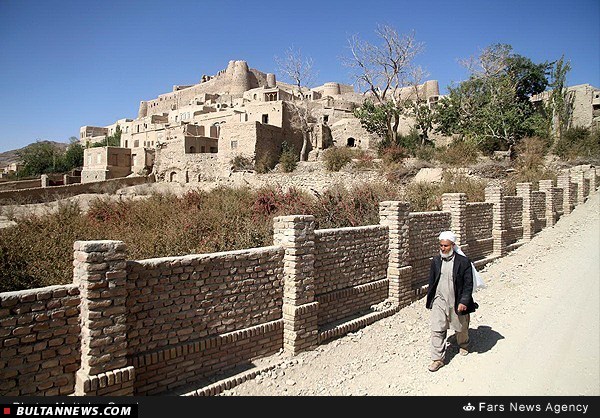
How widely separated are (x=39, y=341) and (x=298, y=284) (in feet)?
10.6

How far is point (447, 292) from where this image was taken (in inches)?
206

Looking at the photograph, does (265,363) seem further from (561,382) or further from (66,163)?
(66,163)

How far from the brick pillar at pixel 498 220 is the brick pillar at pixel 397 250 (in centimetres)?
543

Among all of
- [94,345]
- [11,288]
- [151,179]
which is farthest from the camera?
[151,179]

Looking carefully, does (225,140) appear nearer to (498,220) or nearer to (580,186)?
(498,220)

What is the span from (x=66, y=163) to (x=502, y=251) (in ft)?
162

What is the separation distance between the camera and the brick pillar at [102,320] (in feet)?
12.3

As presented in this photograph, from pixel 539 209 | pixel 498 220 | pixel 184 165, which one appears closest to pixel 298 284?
pixel 498 220

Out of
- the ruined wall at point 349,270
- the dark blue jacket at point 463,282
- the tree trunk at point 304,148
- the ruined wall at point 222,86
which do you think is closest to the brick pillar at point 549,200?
the ruined wall at point 349,270

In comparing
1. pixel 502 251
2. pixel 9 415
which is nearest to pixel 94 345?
pixel 9 415

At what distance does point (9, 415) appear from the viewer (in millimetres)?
3416

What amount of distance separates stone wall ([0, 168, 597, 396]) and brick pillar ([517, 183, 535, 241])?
24.0 ft

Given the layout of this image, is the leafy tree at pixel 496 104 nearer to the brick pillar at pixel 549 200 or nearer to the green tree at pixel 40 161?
the brick pillar at pixel 549 200

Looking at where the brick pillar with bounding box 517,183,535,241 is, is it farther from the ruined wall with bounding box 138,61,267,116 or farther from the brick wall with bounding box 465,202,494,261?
the ruined wall with bounding box 138,61,267,116
